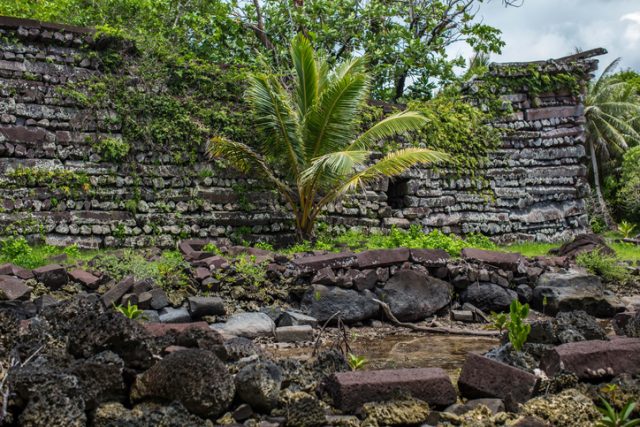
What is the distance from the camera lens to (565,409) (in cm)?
476

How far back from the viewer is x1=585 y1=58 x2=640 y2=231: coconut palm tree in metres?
29.2

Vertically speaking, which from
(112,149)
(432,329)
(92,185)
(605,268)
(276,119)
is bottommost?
(432,329)

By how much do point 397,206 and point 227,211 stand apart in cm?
410

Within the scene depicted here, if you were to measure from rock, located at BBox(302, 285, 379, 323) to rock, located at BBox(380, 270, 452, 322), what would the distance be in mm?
323

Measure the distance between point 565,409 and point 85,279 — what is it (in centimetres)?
584

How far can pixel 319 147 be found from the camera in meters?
12.2

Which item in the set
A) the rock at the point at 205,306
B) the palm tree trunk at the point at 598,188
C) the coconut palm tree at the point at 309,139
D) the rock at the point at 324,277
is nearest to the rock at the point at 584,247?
the coconut palm tree at the point at 309,139

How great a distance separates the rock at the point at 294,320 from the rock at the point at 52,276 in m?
2.70

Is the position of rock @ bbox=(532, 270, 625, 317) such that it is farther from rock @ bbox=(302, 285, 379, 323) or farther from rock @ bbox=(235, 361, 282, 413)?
rock @ bbox=(235, 361, 282, 413)

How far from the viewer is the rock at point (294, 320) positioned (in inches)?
341

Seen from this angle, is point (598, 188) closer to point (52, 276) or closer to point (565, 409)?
point (52, 276)

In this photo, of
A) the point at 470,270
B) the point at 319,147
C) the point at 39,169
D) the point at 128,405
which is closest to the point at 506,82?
the point at 319,147

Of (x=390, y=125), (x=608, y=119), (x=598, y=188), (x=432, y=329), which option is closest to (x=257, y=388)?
(x=432, y=329)

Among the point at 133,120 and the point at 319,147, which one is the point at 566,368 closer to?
the point at 319,147
